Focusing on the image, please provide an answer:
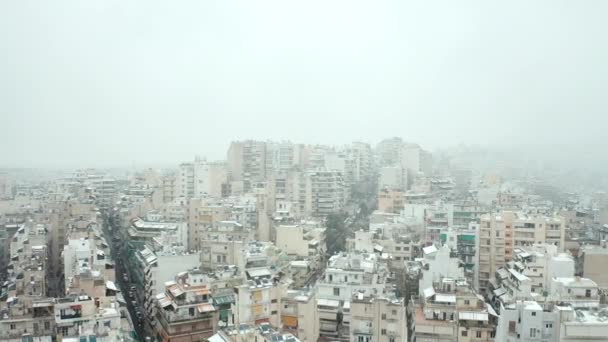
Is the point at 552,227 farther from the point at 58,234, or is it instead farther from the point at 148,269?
the point at 58,234

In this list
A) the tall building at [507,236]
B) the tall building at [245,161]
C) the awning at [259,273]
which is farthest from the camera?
the tall building at [245,161]

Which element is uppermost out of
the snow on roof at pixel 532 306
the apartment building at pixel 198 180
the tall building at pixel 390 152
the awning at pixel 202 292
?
the tall building at pixel 390 152

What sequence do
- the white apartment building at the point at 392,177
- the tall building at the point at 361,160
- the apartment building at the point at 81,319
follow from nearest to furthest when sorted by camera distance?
1. the apartment building at the point at 81,319
2. the white apartment building at the point at 392,177
3. the tall building at the point at 361,160

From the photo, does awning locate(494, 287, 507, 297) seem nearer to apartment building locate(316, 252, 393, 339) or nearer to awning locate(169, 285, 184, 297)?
apartment building locate(316, 252, 393, 339)

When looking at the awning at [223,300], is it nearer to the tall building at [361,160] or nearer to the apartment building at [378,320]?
the apartment building at [378,320]

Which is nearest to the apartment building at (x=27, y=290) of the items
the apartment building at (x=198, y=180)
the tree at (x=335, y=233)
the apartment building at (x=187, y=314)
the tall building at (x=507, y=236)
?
the apartment building at (x=187, y=314)

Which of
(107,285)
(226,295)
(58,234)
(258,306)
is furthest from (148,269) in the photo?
(58,234)

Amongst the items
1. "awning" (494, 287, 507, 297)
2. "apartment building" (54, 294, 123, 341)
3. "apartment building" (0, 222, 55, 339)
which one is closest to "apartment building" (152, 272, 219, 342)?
"apartment building" (54, 294, 123, 341)

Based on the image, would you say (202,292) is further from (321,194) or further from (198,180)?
(198,180)

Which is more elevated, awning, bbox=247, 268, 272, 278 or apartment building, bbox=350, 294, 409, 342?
awning, bbox=247, 268, 272, 278

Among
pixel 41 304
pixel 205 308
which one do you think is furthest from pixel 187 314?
pixel 41 304

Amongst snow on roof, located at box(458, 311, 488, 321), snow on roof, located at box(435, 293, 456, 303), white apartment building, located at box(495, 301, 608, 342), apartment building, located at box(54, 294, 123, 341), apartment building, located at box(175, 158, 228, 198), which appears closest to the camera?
white apartment building, located at box(495, 301, 608, 342)

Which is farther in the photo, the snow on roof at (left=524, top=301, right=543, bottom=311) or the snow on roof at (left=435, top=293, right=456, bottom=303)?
the snow on roof at (left=435, top=293, right=456, bottom=303)

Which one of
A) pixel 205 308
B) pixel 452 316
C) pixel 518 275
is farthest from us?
pixel 518 275
